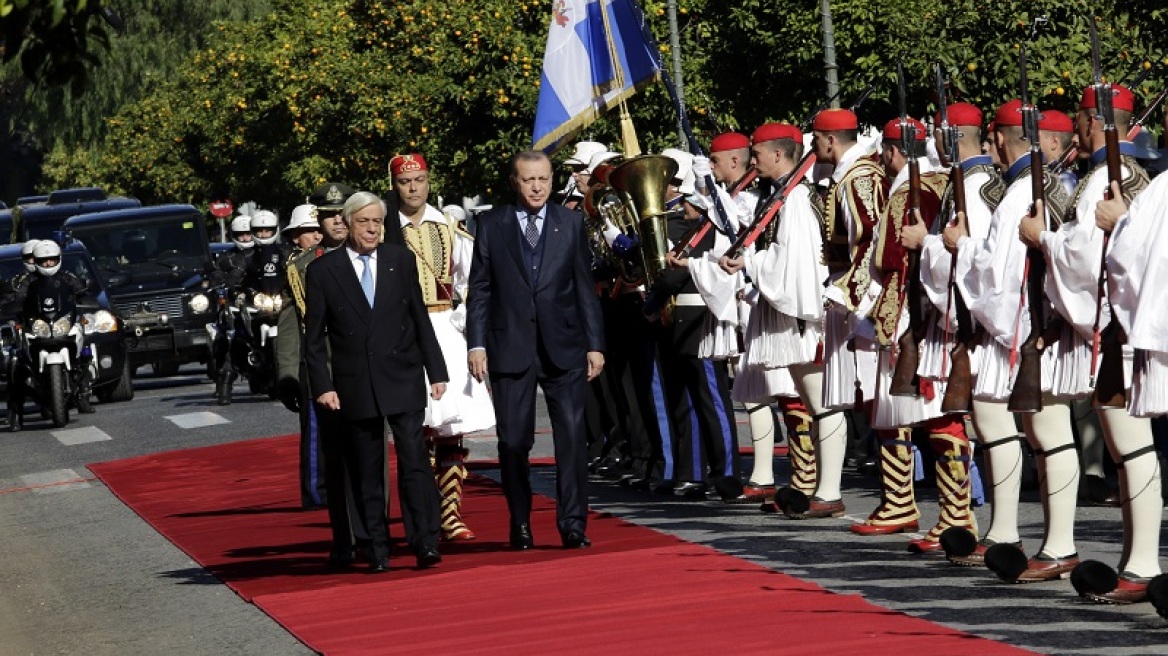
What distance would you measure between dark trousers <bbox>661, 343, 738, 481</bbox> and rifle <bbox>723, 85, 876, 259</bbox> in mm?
1385

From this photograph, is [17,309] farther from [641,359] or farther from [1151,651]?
[1151,651]

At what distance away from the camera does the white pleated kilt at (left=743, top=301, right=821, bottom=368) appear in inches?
511

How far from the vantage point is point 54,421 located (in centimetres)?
2561

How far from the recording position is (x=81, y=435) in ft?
78.2

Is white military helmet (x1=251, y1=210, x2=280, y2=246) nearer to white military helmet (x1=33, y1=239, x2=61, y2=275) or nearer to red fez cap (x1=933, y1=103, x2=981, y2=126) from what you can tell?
white military helmet (x1=33, y1=239, x2=61, y2=275)

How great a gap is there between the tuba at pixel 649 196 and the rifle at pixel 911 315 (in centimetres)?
335

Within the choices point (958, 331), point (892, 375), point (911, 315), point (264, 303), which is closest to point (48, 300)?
point (264, 303)

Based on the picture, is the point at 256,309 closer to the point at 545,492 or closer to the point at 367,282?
the point at 545,492

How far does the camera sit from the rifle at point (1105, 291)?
28.5 ft

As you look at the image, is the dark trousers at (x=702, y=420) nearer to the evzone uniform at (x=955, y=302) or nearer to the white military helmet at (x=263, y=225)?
the evzone uniform at (x=955, y=302)

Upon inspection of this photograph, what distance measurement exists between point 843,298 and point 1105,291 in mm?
3099

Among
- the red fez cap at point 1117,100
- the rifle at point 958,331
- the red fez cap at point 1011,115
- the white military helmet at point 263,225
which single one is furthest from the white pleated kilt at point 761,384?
the white military helmet at point 263,225

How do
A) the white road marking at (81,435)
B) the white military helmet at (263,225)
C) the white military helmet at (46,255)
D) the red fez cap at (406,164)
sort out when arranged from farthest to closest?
the white military helmet at (263,225) < the white military helmet at (46,255) < the white road marking at (81,435) < the red fez cap at (406,164)

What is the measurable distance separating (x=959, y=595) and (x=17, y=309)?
19.2 m
